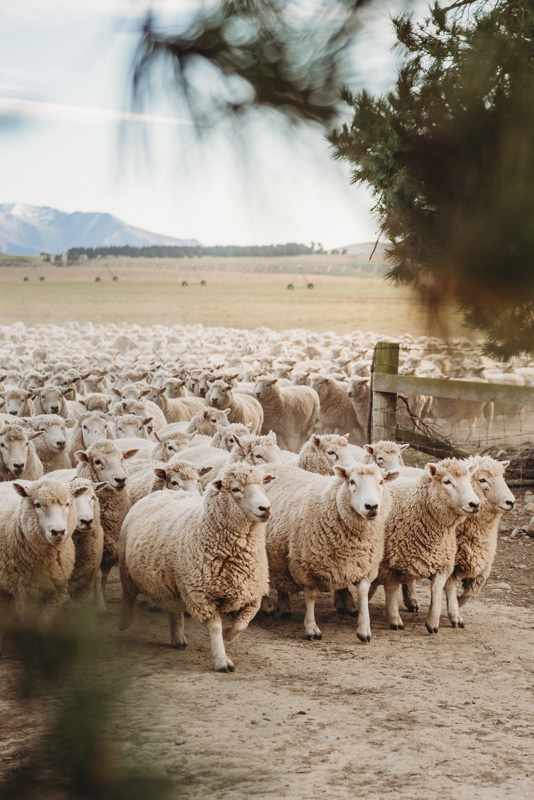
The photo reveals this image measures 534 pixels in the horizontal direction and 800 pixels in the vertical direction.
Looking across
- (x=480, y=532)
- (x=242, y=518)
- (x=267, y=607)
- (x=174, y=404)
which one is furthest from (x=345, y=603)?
(x=174, y=404)

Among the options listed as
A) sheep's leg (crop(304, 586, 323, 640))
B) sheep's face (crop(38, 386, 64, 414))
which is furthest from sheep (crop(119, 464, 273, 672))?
sheep's face (crop(38, 386, 64, 414))

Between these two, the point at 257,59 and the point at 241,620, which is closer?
the point at 257,59

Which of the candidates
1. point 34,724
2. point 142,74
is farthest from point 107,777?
point 142,74

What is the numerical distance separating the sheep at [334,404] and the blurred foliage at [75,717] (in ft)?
43.1

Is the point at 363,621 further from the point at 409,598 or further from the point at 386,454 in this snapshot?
the point at 386,454

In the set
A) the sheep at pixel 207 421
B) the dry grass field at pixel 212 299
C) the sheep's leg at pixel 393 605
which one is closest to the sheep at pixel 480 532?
the sheep's leg at pixel 393 605

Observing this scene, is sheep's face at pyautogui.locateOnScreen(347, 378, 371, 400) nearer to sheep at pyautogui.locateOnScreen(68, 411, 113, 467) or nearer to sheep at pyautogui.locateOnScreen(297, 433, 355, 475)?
sheep at pyautogui.locateOnScreen(68, 411, 113, 467)

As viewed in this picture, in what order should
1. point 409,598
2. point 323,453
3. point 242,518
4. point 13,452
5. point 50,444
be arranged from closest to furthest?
point 242,518, point 409,598, point 13,452, point 323,453, point 50,444

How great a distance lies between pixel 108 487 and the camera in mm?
6520

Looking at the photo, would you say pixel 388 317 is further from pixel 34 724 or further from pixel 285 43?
pixel 34 724

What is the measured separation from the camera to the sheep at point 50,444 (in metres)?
8.23

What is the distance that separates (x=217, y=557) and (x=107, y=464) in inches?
66.5

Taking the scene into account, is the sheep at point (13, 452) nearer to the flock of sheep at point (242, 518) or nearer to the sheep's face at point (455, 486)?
the flock of sheep at point (242, 518)

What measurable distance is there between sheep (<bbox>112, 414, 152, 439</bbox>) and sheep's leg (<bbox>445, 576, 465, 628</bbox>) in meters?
4.29
